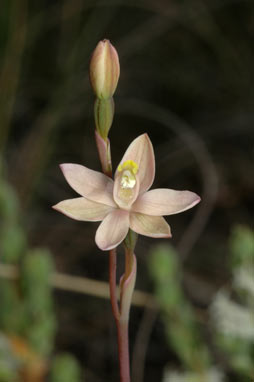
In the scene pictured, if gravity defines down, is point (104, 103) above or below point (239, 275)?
above

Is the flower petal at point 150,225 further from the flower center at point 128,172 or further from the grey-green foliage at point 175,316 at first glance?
the grey-green foliage at point 175,316

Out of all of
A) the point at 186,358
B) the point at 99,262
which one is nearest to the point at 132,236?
the point at 186,358

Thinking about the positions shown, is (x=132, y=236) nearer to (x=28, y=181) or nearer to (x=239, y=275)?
(x=239, y=275)

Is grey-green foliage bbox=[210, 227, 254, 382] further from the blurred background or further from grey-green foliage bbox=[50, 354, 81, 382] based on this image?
grey-green foliage bbox=[50, 354, 81, 382]

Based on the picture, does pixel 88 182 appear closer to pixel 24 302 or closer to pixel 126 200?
pixel 126 200

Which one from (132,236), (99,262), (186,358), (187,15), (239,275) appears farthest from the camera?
(187,15)

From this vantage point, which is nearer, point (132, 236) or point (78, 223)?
point (132, 236)

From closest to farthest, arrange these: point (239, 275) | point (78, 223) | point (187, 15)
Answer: point (239, 275), point (78, 223), point (187, 15)

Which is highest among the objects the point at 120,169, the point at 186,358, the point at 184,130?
the point at 184,130
